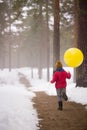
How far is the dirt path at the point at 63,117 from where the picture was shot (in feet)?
26.5

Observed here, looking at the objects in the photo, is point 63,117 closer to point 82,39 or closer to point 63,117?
point 63,117

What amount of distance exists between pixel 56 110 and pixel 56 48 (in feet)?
33.9

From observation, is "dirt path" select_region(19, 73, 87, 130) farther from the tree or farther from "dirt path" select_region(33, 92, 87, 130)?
the tree

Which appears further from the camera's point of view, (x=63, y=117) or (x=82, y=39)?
(x=82, y=39)

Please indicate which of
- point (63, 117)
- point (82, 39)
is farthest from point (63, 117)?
point (82, 39)

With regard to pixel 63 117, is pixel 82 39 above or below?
above

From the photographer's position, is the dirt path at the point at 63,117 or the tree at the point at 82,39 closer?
the dirt path at the point at 63,117

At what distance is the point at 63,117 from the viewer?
30.8ft

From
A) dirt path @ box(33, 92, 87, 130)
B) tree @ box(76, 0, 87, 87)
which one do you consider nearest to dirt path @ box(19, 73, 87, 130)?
dirt path @ box(33, 92, 87, 130)

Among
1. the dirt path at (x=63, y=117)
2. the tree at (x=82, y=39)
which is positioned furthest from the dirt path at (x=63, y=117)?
the tree at (x=82, y=39)

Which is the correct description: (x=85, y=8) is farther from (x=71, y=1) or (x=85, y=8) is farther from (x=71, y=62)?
(x=71, y=1)

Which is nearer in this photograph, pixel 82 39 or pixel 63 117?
pixel 63 117

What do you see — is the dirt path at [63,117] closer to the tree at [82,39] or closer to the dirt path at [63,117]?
the dirt path at [63,117]

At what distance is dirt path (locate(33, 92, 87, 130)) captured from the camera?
8.09 meters
